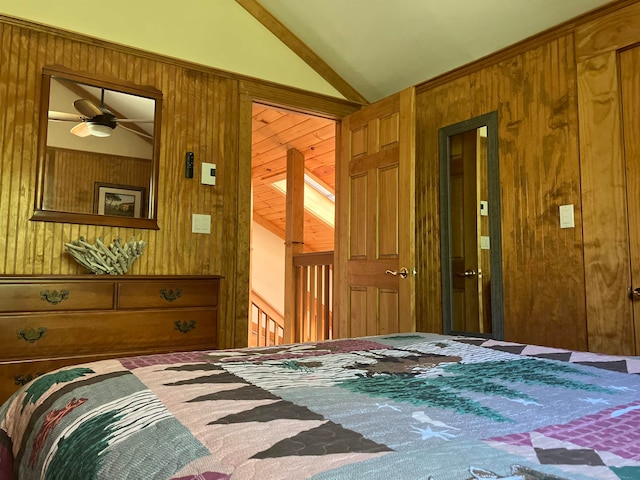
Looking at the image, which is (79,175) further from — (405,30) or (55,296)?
(405,30)

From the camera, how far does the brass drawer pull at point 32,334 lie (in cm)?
225

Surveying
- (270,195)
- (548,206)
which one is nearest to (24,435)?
(548,206)

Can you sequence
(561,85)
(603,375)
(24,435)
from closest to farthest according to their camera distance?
(24,435) → (603,375) → (561,85)

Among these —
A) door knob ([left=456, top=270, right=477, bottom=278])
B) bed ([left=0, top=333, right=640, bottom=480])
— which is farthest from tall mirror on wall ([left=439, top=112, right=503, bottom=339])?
bed ([left=0, top=333, right=640, bottom=480])

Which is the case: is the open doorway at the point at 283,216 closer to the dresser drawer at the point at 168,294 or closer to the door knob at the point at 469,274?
the door knob at the point at 469,274

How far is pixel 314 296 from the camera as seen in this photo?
4.77 metres

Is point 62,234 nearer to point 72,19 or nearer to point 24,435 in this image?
point 72,19

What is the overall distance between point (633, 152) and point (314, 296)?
2.98 meters

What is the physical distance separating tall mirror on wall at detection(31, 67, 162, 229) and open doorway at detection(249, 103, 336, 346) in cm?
116

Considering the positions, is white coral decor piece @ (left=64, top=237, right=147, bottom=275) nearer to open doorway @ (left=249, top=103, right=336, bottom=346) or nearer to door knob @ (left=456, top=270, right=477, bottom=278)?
open doorway @ (left=249, top=103, right=336, bottom=346)

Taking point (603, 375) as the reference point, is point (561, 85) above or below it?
above

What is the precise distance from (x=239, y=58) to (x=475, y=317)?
2.46 meters

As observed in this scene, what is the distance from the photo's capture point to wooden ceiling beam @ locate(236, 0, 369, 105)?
3.64 m

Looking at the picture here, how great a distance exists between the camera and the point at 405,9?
322 centimetres
